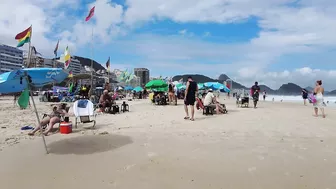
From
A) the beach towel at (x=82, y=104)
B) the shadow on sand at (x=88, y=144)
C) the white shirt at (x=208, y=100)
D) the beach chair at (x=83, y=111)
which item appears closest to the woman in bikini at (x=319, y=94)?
the white shirt at (x=208, y=100)

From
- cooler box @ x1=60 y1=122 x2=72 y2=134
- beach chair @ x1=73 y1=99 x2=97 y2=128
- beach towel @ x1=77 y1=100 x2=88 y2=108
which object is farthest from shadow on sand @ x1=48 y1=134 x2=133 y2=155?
beach towel @ x1=77 y1=100 x2=88 y2=108

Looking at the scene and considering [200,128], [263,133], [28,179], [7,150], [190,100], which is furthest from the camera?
[190,100]

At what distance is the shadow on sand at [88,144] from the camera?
4919 mm

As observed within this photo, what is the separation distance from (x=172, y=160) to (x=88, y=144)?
6.98 ft

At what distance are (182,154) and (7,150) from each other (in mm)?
3466

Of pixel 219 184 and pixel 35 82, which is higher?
pixel 35 82

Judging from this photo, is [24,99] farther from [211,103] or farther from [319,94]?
[319,94]

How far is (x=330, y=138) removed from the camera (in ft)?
19.2

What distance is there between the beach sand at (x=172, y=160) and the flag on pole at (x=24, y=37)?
7.32ft

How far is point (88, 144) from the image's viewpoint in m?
5.42

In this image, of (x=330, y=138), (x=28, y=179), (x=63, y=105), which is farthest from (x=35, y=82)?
(x=330, y=138)

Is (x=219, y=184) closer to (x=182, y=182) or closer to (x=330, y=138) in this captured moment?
(x=182, y=182)

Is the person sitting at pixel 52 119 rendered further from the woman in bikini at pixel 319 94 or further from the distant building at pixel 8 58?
the distant building at pixel 8 58

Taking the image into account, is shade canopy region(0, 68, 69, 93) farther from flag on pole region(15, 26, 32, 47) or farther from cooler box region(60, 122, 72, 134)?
cooler box region(60, 122, 72, 134)
